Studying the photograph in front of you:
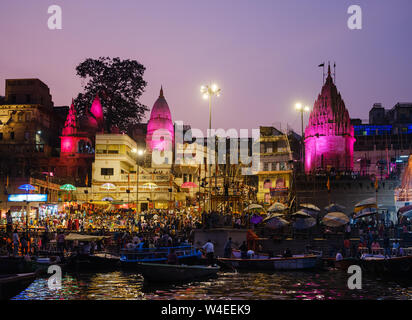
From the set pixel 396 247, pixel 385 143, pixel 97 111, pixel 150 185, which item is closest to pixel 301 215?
pixel 396 247

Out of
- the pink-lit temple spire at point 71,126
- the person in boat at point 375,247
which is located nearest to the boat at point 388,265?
the person in boat at point 375,247

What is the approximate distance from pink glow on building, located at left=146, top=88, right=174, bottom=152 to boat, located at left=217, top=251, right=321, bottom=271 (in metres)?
37.3

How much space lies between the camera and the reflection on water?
1825 centimetres

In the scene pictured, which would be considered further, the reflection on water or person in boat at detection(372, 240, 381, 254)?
person in boat at detection(372, 240, 381, 254)

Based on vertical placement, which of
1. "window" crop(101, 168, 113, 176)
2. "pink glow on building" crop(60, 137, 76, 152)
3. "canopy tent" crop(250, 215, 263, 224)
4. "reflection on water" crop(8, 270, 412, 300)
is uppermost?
"pink glow on building" crop(60, 137, 76, 152)

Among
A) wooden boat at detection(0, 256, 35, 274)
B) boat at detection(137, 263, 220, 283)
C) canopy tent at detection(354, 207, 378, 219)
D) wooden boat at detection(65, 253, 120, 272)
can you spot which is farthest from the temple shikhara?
wooden boat at detection(0, 256, 35, 274)

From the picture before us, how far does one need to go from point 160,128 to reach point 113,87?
8.79 metres

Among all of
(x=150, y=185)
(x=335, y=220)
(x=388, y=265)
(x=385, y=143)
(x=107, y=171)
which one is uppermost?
(x=385, y=143)

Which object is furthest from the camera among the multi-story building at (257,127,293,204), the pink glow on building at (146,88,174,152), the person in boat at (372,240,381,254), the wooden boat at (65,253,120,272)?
the pink glow on building at (146,88,174,152)

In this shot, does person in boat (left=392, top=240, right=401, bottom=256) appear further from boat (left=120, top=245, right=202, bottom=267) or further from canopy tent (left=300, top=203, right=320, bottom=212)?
boat (left=120, top=245, right=202, bottom=267)

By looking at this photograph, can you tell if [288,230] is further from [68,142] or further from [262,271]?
[68,142]

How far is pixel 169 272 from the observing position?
20297mm

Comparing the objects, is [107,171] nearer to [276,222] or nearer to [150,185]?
[150,185]
